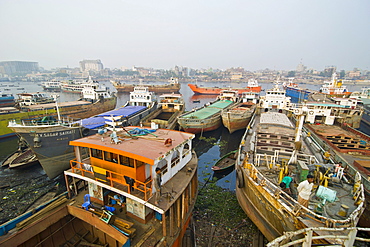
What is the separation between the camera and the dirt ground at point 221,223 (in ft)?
35.4

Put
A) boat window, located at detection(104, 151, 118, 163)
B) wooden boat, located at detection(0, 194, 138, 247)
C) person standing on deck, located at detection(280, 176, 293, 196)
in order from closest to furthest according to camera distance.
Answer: wooden boat, located at detection(0, 194, 138, 247) → boat window, located at detection(104, 151, 118, 163) → person standing on deck, located at detection(280, 176, 293, 196)

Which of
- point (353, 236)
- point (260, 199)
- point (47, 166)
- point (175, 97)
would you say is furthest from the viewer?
point (175, 97)

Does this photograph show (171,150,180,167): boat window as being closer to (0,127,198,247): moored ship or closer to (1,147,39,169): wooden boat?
(0,127,198,247): moored ship

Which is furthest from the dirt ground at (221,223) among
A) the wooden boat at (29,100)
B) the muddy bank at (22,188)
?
the wooden boat at (29,100)

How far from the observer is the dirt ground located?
35.4 feet

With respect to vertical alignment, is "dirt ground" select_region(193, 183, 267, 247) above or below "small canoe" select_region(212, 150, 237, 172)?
below

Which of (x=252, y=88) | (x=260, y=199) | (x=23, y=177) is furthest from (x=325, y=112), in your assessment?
(x=252, y=88)

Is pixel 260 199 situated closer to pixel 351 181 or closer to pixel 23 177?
pixel 351 181

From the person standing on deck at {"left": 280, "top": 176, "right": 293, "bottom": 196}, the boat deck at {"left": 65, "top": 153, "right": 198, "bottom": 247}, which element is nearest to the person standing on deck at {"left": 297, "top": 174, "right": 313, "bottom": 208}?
the person standing on deck at {"left": 280, "top": 176, "right": 293, "bottom": 196}

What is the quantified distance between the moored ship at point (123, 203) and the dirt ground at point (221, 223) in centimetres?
249

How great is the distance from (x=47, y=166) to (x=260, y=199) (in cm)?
1775

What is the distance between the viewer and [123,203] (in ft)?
31.6

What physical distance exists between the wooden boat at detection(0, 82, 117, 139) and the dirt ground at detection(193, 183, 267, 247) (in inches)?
810

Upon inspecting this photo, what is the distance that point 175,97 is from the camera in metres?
37.1
